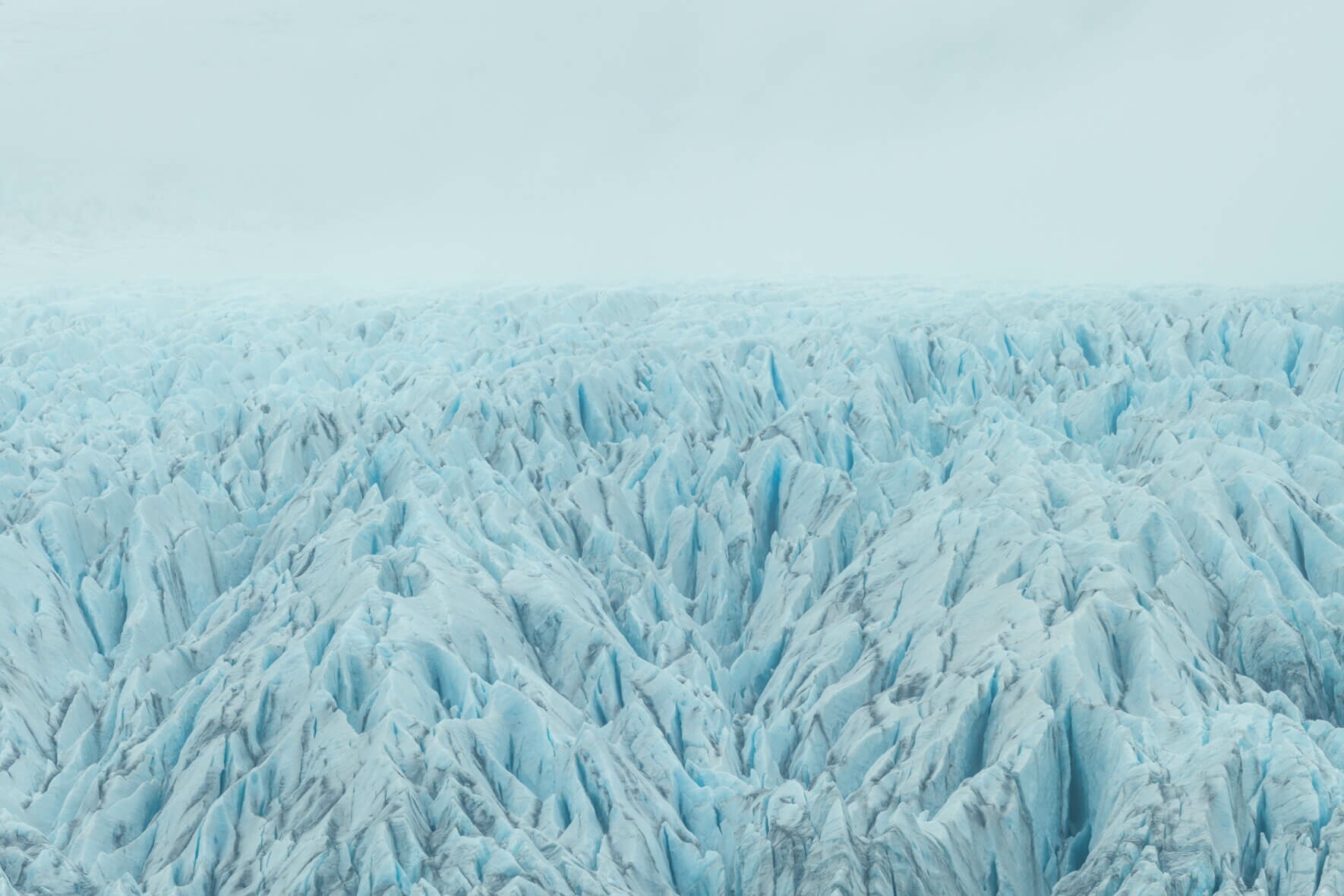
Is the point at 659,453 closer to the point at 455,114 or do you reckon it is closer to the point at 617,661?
the point at 617,661

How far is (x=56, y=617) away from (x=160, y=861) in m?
8.56

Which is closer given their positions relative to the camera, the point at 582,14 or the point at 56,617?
the point at 56,617

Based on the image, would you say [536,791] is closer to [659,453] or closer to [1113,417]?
[659,453]

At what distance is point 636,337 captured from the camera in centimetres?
3806

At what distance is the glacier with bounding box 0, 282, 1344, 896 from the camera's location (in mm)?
17484

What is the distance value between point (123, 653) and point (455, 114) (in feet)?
515

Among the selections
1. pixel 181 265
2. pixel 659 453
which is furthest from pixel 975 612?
pixel 181 265

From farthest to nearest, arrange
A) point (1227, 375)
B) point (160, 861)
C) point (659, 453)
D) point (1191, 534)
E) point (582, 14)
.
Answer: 1. point (582, 14)
2. point (1227, 375)
3. point (659, 453)
4. point (1191, 534)
5. point (160, 861)

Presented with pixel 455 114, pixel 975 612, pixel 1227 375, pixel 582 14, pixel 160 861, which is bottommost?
pixel 160 861

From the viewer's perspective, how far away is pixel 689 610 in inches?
1107

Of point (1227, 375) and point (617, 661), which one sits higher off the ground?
point (1227, 375)

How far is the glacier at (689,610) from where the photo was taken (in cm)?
→ 1748

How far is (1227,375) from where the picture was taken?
3372cm

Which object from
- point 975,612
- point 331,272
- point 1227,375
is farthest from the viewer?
point 331,272
